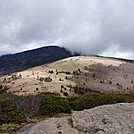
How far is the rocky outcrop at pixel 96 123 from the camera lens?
13242 millimetres

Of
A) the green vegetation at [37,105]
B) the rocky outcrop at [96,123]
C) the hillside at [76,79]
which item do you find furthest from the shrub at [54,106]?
the rocky outcrop at [96,123]

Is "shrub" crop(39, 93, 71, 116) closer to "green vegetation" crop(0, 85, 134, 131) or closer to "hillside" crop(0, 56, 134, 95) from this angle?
"green vegetation" crop(0, 85, 134, 131)

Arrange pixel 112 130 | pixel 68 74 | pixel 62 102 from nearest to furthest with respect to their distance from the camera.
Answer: pixel 112 130, pixel 62 102, pixel 68 74

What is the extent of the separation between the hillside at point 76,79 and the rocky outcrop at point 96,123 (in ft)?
135

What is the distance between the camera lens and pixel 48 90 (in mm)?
59625

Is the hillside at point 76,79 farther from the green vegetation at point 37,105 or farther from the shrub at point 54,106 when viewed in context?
the green vegetation at point 37,105

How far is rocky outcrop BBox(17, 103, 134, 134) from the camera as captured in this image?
13.2m

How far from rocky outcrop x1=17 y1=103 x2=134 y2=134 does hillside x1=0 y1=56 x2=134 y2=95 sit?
41.2 m

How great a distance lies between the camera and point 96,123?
45.1 feet

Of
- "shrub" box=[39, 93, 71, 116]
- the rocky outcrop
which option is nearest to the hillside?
"shrub" box=[39, 93, 71, 116]

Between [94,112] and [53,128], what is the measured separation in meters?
1.83

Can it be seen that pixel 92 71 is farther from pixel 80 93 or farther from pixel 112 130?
pixel 112 130

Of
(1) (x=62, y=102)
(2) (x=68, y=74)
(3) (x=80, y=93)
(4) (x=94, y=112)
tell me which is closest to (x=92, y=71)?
(2) (x=68, y=74)

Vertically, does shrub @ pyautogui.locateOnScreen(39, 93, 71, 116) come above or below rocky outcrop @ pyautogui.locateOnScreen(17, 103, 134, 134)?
below
